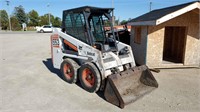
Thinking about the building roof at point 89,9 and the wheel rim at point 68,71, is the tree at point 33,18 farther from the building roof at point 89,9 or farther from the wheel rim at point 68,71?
the building roof at point 89,9

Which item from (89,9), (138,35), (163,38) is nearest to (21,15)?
(138,35)

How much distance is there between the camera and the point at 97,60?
4.61m

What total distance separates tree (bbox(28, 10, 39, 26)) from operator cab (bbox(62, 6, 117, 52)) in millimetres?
58894

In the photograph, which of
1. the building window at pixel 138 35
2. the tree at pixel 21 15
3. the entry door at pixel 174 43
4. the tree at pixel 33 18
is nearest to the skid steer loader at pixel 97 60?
the building window at pixel 138 35

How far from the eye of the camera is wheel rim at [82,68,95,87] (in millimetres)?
4782

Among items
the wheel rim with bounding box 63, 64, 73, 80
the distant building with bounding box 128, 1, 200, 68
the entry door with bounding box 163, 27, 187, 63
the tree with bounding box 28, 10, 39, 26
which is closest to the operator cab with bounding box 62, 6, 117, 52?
the wheel rim with bounding box 63, 64, 73, 80

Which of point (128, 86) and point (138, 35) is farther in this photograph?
point (138, 35)

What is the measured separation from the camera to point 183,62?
7.59m

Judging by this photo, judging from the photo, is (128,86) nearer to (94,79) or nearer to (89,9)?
(94,79)

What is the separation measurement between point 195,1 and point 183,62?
2.69 m

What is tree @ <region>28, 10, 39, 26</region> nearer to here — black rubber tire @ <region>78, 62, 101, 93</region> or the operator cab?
the operator cab

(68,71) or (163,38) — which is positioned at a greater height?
(163,38)

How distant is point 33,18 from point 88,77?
61.5 metres

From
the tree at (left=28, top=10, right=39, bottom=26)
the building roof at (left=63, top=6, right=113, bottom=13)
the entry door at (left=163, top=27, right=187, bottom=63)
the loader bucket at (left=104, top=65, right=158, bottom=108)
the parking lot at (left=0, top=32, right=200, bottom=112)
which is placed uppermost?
the tree at (left=28, top=10, right=39, bottom=26)
